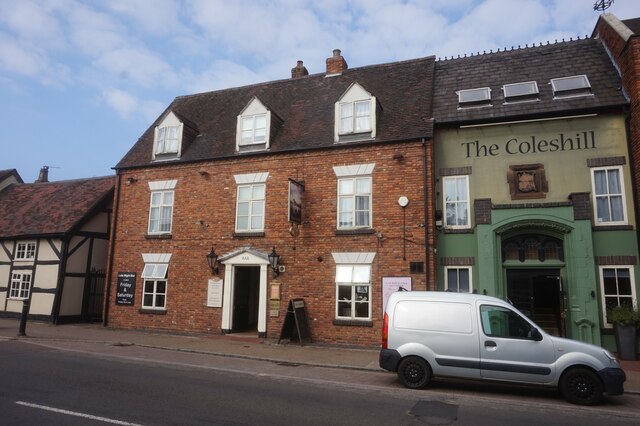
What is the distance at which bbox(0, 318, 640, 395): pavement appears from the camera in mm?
11516

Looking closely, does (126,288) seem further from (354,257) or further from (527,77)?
(527,77)

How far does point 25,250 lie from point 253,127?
1296 centimetres

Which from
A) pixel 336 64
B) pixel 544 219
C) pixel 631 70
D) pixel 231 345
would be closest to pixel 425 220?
pixel 544 219

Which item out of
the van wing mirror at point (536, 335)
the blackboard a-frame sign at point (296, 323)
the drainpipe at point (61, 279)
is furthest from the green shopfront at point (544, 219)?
the drainpipe at point (61, 279)

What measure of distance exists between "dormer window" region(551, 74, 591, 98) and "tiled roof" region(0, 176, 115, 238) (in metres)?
19.7

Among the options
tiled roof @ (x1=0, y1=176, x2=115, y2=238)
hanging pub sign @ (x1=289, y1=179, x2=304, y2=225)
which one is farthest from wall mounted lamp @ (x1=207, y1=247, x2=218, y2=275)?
tiled roof @ (x1=0, y1=176, x2=115, y2=238)

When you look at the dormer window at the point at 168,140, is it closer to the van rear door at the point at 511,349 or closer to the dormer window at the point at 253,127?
the dormer window at the point at 253,127

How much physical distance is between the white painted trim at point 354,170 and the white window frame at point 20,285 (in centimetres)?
1528

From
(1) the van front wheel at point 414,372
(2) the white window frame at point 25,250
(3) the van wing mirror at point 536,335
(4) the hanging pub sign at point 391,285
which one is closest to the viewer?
(3) the van wing mirror at point 536,335

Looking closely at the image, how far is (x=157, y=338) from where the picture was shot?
15336 millimetres

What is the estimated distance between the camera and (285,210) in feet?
52.3

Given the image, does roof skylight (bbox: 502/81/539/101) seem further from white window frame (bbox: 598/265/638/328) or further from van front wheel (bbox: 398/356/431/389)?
van front wheel (bbox: 398/356/431/389)

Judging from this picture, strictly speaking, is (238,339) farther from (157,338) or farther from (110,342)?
(110,342)

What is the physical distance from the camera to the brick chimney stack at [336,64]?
19.5 m
